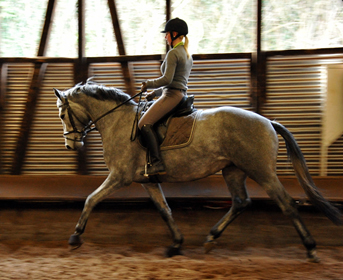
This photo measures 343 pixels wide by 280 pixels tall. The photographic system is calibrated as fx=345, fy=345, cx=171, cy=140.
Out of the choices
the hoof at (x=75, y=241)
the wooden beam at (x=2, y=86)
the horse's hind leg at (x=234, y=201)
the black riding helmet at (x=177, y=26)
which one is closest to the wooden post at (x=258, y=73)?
the horse's hind leg at (x=234, y=201)

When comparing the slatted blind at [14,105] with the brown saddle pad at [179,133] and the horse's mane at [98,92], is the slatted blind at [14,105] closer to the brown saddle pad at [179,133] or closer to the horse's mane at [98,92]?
the horse's mane at [98,92]

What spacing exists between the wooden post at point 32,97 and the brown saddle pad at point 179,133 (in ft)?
11.0

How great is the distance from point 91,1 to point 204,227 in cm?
457

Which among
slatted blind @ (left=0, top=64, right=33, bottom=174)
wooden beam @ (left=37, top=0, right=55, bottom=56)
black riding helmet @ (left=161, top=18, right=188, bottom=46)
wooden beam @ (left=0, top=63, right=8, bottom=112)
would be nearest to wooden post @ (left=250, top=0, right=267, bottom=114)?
black riding helmet @ (left=161, top=18, right=188, bottom=46)

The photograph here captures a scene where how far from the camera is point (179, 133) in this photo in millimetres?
4258

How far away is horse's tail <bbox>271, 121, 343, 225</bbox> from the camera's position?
4109mm

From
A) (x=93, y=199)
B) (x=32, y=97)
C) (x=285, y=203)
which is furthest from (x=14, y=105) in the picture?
(x=285, y=203)

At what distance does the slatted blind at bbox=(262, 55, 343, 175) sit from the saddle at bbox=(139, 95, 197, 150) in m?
2.26

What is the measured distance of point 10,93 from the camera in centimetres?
652

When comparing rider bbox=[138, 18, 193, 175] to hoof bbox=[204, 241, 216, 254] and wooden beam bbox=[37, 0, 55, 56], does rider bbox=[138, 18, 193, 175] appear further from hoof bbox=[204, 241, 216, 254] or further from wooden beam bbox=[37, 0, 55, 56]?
wooden beam bbox=[37, 0, 55, 56]

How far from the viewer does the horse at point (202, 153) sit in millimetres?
4094

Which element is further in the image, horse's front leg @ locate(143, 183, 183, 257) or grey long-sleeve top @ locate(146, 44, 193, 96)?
horse's front leg @ locate(143, 183, 183, 257)

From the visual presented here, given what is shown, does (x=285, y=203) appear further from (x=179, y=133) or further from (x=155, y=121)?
(x=155, y=121)

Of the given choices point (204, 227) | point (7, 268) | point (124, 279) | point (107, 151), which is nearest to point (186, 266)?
point (124, 279)
